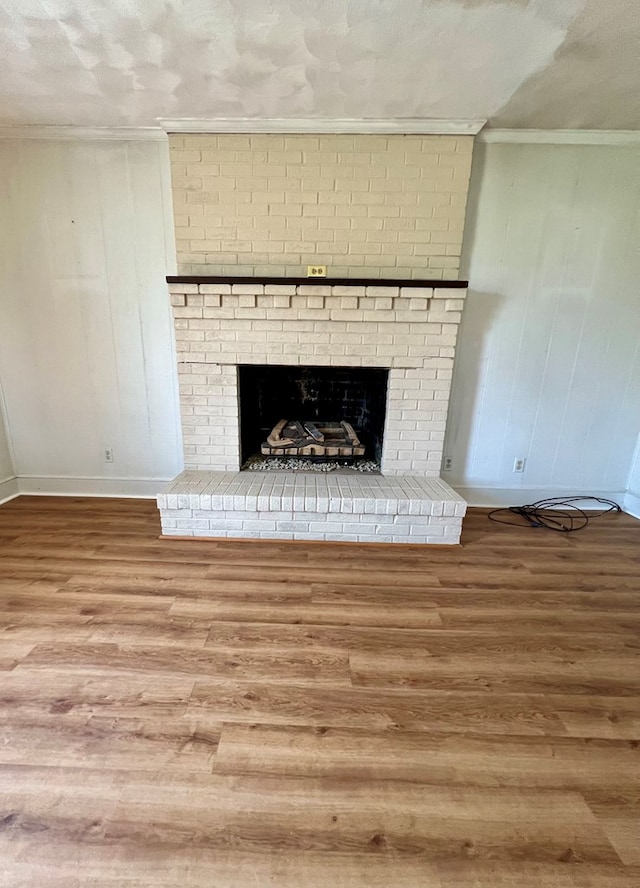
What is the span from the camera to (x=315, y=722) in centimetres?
121

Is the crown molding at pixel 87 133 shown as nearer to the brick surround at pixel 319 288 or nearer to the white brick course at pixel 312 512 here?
the brick surround at pixel 319 288

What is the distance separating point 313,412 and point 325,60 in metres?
1.88

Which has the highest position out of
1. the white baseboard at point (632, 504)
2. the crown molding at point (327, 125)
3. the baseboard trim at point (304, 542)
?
the crown molding at point (327, 125)

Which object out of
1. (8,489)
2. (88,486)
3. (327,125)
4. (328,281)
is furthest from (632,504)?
(8,489)

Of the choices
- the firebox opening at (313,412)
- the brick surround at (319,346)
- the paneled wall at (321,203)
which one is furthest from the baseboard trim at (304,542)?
the paneled wall at (321,203)

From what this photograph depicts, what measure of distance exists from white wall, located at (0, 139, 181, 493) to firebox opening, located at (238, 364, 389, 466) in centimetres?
56

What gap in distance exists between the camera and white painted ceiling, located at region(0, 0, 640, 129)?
1.43 meters

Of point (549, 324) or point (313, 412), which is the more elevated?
point (549, 324)

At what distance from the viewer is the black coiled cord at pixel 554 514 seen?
2578mm

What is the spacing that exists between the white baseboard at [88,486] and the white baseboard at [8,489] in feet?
0.08

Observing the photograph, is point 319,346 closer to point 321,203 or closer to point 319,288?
point 319,288

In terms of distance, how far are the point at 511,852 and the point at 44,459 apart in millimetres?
3227

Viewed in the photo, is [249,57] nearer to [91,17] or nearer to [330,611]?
[91,17]

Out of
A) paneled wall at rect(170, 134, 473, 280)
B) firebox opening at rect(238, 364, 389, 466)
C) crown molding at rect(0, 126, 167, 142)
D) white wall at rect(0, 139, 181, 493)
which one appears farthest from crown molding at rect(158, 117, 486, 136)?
firebox opening at rect(238, 364, 389, 466)
